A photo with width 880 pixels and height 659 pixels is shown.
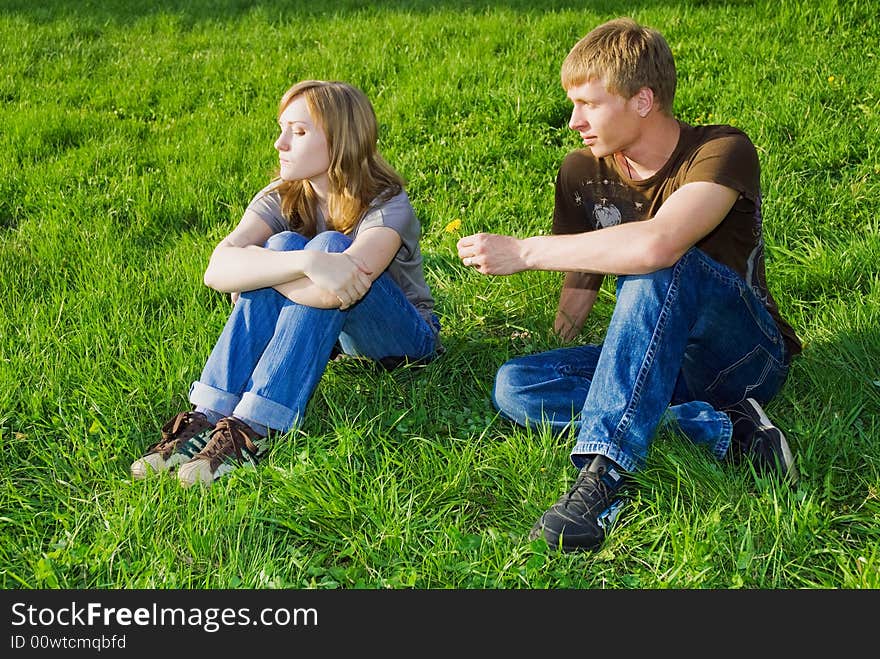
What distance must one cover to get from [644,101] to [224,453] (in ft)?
5.88

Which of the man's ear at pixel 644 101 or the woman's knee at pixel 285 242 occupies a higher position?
the man's ear at pixel 644 101

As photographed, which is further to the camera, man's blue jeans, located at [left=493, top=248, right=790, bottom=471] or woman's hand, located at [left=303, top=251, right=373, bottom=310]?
woman's hand, located at [left=303, top=251, right=373, bottom=310]

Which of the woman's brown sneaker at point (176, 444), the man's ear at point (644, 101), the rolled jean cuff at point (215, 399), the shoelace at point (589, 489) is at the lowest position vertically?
the woman's brown sneaker at point (176, 444)

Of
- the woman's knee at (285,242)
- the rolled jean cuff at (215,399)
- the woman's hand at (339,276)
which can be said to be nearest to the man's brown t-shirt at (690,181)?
the woman's hand at (339,276)

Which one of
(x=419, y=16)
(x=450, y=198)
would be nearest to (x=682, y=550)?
(x=450, y=198)

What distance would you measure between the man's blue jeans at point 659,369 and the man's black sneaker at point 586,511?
56 mm

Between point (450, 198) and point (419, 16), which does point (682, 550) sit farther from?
point (419, 16)

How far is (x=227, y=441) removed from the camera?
2.94m

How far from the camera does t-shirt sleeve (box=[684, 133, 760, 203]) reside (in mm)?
2830

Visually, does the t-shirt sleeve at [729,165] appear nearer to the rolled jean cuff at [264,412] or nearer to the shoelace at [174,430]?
the rolled jean cuff at [264,412]

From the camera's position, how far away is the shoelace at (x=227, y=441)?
2916 mm

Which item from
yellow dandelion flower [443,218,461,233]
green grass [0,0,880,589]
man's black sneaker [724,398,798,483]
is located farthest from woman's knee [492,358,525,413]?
yellow dandelion flower [443,218,461,233]

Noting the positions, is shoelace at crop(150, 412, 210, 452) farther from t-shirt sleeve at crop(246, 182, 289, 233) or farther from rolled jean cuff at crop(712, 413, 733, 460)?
rolled jean cuff at crop(712, 413, 733, 460)

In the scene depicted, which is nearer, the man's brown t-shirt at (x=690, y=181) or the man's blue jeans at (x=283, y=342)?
the man's brown t-shirt at (x=690, y=181)
